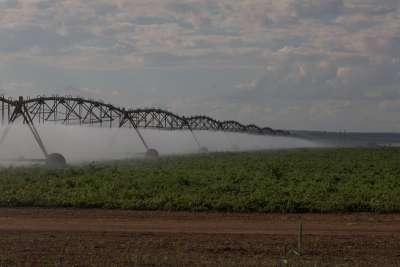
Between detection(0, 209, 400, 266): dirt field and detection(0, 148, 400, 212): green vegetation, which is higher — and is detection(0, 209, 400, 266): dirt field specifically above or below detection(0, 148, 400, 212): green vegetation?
below

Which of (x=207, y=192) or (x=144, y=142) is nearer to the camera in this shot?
(x=207, y=192)

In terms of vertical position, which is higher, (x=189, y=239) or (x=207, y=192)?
(x=207, y=192)

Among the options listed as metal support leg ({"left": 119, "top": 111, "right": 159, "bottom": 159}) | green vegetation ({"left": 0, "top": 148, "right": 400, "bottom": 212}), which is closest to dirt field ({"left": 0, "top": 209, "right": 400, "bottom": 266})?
green vegetation ({"left": 0, "top": 148, "right": 400, "bottom": 212})

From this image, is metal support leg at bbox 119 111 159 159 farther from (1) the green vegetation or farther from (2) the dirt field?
(2) the dirt field

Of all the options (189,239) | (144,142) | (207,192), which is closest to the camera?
(189,239)

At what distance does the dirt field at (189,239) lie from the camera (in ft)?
39.8

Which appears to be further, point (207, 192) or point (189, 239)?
point (207, 192)

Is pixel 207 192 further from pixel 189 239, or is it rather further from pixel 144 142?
pixel 144 142

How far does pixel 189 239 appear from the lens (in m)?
14.8

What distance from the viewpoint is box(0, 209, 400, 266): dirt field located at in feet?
39.8

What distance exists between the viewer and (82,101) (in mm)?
53719

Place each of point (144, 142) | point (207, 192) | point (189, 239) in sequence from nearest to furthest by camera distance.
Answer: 1. point (189, 239)
2. point (207, 192)
3. point (144, 142)

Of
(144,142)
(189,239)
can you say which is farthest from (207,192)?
(144,142)

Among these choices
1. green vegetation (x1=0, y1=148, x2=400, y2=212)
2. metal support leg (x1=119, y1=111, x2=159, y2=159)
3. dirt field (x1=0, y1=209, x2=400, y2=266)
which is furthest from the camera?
metal support leg (x1=119, y1=111, x2=159, y2=159)
